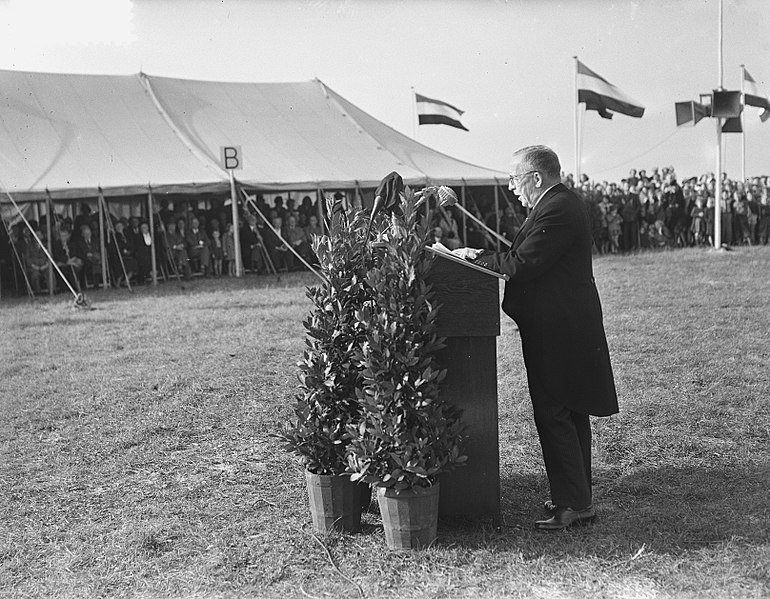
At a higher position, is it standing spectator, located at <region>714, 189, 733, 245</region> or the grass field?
standing spectator, located at <region>714, 189, 733, 245</region>

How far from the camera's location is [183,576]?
163 inches

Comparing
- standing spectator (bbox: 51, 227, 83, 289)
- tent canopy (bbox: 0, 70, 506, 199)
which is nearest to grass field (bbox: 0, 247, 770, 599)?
standing spectator (bbox: 51, 227, 83, 289)

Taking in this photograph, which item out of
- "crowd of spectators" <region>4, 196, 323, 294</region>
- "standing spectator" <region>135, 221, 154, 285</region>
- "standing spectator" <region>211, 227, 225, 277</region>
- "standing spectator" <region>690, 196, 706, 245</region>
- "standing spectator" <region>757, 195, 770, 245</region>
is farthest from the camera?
"standing spectator" <region>757, 195, 770, 245</region>

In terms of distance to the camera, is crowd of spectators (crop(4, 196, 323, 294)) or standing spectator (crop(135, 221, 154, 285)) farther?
standing spectator (crop(135, 221, 154, 285))

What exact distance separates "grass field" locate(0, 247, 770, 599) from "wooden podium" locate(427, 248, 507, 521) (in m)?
0.18

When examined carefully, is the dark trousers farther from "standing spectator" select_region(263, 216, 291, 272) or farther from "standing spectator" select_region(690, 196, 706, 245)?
"standing spectator" select_region(690, 196, 706, 245)

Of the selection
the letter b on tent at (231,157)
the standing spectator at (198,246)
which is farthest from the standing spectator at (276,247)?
the letter b on tent at (231,157)

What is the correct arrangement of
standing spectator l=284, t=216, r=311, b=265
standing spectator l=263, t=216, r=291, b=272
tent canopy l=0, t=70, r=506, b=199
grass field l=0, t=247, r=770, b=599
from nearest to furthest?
grass field l=0, t=247, r=770, b=599, tent canopy l=0, t=70, r=506, b=199, standing spectator l=263, t=216, r=291, b=272, standing spectator l=284, t=216, r=311, b=265

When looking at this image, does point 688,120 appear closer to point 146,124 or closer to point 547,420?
point 146,124

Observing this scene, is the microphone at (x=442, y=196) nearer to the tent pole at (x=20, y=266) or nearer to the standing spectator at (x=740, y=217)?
the tent pole at (x=20, y=266)

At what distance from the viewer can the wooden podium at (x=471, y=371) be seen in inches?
172

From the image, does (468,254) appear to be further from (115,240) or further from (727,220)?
(727,220)

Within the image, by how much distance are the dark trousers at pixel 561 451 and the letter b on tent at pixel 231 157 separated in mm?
15278

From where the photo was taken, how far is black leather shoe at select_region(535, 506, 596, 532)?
4.47m
